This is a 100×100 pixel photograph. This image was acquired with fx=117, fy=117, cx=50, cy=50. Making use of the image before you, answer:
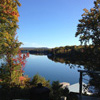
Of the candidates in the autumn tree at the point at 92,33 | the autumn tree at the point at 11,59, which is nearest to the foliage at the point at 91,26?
the autumn tree at the point at 92,33

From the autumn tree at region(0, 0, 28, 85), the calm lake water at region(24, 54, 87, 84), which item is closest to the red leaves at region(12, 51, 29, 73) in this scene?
the autumn tree at region(0, 0, 28, 85)

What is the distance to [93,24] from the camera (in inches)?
Result: 328

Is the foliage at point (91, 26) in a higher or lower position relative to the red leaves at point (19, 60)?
higher

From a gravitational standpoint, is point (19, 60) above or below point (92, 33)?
below

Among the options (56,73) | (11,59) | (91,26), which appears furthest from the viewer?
(56,73)

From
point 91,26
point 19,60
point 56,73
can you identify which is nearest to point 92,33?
point 91,26

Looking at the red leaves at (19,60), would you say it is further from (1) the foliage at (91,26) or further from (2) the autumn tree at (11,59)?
(1) the foliage at (91,26)

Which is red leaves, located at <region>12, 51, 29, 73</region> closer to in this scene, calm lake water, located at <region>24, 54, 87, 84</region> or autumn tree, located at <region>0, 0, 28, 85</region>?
autumn tree, located at <region>0, 0, 28, 85</region>

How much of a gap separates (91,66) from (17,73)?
23.2 feet

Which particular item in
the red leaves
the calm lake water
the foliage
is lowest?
the calm lake water

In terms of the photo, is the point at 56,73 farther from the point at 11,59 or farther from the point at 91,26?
the point at 91,26

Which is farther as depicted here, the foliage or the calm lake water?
the calm lake water

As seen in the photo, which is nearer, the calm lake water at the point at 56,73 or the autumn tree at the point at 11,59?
the autumn tree at the point at 11,59

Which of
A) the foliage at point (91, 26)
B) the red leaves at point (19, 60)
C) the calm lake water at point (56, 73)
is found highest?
the foliage at point (91, 26)
